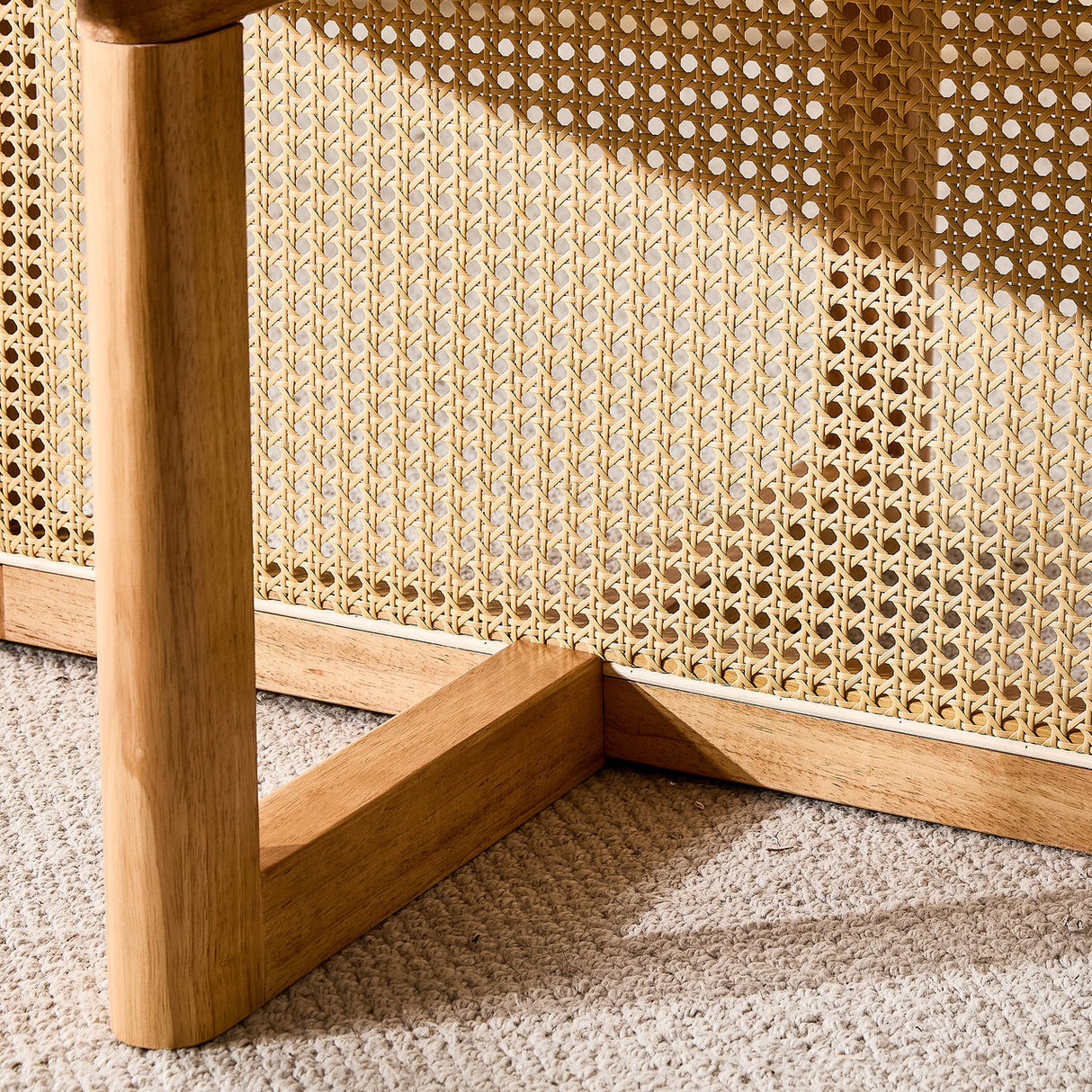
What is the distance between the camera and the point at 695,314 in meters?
1.34

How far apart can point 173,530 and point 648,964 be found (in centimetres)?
46

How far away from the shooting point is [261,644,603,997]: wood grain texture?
1.10m

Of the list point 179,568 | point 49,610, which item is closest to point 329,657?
point 49,610

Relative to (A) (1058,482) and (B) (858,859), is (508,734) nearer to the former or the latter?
(B) (858,859)

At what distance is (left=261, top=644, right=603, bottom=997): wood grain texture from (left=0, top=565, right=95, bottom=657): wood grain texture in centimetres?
49

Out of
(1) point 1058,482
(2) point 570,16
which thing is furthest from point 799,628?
(2) point 570,16

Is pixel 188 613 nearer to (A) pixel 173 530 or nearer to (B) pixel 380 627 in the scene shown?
(A) pixel 173 530

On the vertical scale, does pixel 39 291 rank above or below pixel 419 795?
above

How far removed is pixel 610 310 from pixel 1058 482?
1.31 feet

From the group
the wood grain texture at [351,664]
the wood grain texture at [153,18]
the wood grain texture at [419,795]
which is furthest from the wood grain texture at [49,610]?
the wood grain texture at [153,18]

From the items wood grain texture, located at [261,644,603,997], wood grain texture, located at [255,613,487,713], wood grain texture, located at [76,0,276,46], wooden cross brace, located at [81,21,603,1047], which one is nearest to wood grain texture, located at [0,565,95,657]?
wood grain texture, located at [255,613,487,713]

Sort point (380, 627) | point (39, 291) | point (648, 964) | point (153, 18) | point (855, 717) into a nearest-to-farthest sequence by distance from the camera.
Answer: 1. point (153, 18)
2. point (648, 964)
3. point (855, 717)
4. point (380, 627)
5. point (39, 291)

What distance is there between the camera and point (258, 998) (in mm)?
1056

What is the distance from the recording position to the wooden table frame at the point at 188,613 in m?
0.90
